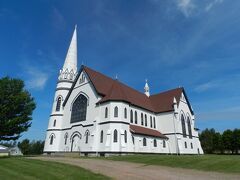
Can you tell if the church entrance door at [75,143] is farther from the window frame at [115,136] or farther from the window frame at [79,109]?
the window frame at [115,136]

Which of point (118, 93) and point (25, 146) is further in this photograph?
point (25, 146)

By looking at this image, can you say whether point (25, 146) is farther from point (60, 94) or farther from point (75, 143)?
point (75, 143)

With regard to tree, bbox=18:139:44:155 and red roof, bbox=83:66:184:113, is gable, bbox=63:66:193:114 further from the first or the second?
tree, bbox=18:139:44:155

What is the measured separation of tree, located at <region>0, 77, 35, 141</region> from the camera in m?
28.8

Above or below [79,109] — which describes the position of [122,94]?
above

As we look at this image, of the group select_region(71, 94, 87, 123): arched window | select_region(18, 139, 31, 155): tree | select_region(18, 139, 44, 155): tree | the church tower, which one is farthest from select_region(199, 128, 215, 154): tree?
select_region(18, 139, 31, 155): tree

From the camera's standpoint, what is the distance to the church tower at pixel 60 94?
42.6 m

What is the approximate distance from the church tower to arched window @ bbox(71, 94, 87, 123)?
403 centimetres

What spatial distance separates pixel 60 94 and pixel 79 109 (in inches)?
312

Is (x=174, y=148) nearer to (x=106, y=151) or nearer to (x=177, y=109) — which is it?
(x=177, y=109)

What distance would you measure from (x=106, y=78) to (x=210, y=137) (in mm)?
55354

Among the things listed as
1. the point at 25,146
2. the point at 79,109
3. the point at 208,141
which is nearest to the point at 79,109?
the point at 79,109

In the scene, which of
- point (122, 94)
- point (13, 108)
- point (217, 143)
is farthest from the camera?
point (217, 143)

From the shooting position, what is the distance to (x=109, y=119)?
35156 millimetres
